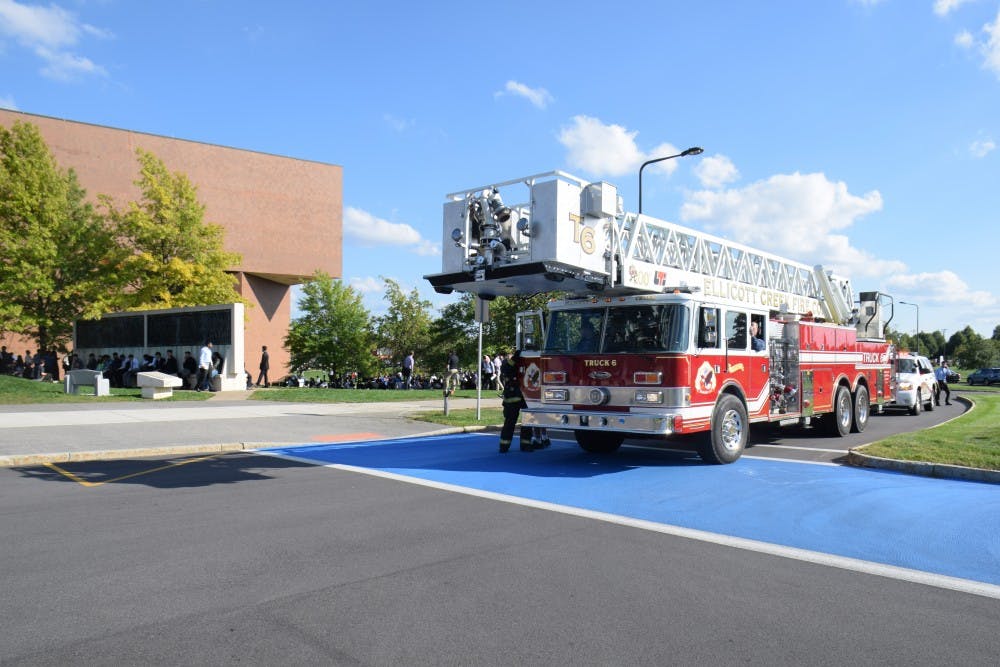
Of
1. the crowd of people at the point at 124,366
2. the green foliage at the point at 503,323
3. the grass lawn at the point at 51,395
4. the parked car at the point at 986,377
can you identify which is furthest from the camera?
the parked car at the point at 986,377

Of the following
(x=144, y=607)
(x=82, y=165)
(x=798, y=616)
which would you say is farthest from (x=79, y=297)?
(x=798, y=616)

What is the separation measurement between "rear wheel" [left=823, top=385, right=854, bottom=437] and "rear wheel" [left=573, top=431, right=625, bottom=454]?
207 inches

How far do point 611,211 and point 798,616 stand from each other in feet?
20.3

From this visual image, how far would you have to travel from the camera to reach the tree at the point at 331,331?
174ft

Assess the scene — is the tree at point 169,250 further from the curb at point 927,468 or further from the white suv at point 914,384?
the curb at point 927,468

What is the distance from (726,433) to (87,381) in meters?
21.3

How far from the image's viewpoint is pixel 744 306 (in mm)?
11648

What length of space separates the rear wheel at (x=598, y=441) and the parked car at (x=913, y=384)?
11605 millimetres

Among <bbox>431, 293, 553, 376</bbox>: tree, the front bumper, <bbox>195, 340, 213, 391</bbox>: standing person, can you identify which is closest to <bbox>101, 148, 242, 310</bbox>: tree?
<bbox>195, 340, 213, 391</bbox>: standing person

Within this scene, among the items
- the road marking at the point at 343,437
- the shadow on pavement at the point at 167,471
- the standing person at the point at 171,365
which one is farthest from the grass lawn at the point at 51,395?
the shadow on pavement at the point at 167,471

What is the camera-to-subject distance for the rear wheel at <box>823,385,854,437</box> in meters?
14.8

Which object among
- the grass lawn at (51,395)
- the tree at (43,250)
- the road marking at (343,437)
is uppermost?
the tree at (43,250)

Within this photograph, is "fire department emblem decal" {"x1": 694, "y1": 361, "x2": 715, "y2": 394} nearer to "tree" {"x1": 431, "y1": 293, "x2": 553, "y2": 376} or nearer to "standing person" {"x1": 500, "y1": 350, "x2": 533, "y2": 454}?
"standing person" {"x1": 500, "y1": 350, "x2": 533, "y2": 454}

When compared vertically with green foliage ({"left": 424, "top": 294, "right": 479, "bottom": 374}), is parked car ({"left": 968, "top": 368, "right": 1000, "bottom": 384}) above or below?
below
